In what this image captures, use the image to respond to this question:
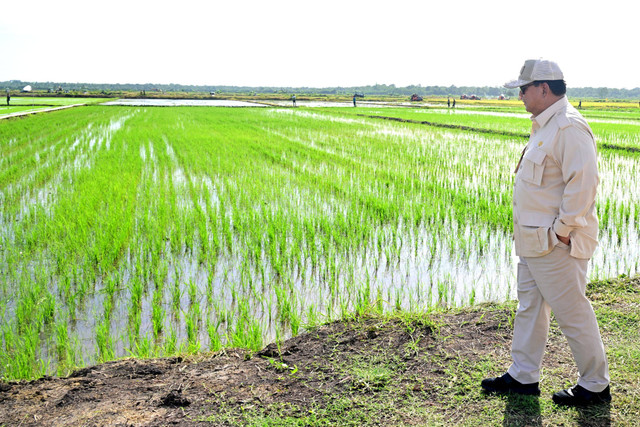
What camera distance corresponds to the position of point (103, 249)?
471cm

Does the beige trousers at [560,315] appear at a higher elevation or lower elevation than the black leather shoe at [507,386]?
higher

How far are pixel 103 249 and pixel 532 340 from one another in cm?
375

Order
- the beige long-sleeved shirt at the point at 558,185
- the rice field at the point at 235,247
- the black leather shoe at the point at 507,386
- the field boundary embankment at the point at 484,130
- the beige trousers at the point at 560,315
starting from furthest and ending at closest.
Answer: the field boundary embankment at the point at 484,130 → the rice field at the point at 235,247 → the black leather shoe at the point at 507,386 → the beige trousers at the point at 560,315 → the beige long-sleeved shirt at the point at 558,185

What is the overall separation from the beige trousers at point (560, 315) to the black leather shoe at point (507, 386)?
0.03m

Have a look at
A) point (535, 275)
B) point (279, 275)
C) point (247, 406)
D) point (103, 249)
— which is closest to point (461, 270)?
point (279, 275)

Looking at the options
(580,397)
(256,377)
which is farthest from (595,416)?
(256,377)

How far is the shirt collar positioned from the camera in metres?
2.19

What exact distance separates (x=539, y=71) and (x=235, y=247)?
3466mm

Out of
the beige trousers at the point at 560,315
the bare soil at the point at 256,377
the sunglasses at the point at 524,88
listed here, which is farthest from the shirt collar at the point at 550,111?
the bare soil at the point at 256,377

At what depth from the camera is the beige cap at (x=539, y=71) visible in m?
2.16

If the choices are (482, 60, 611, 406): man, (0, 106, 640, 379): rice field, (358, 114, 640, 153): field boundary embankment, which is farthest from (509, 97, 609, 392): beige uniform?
(358, 114, 640, 153): field boundary embankment

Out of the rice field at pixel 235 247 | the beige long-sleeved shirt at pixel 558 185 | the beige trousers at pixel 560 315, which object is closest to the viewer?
the beige long-sleeved shirt at pixel 558 185

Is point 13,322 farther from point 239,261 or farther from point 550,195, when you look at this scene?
point 550,195

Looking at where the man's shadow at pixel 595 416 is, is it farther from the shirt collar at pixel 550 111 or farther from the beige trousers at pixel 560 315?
the shirt collar at pixel 550 111
